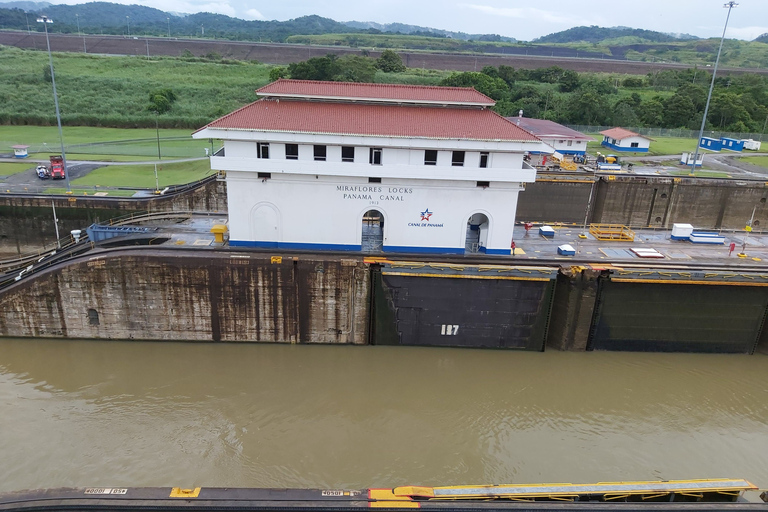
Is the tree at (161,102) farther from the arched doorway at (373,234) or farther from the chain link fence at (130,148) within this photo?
the arched doorway at (373,234)

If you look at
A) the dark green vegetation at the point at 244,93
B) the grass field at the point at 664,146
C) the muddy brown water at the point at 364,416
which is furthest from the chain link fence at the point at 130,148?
the grass field at the point at 664,146

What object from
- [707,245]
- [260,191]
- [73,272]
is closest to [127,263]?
[73,272]

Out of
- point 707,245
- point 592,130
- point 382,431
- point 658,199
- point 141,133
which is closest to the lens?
point 382,431

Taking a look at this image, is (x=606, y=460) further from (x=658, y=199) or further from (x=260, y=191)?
(x=658, y=199)

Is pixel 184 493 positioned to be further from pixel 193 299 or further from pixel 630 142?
pixel 630 142

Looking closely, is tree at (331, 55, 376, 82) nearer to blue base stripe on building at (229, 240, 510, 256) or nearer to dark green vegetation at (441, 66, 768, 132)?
dark green vegetation at (441, 66, 768, 132)
